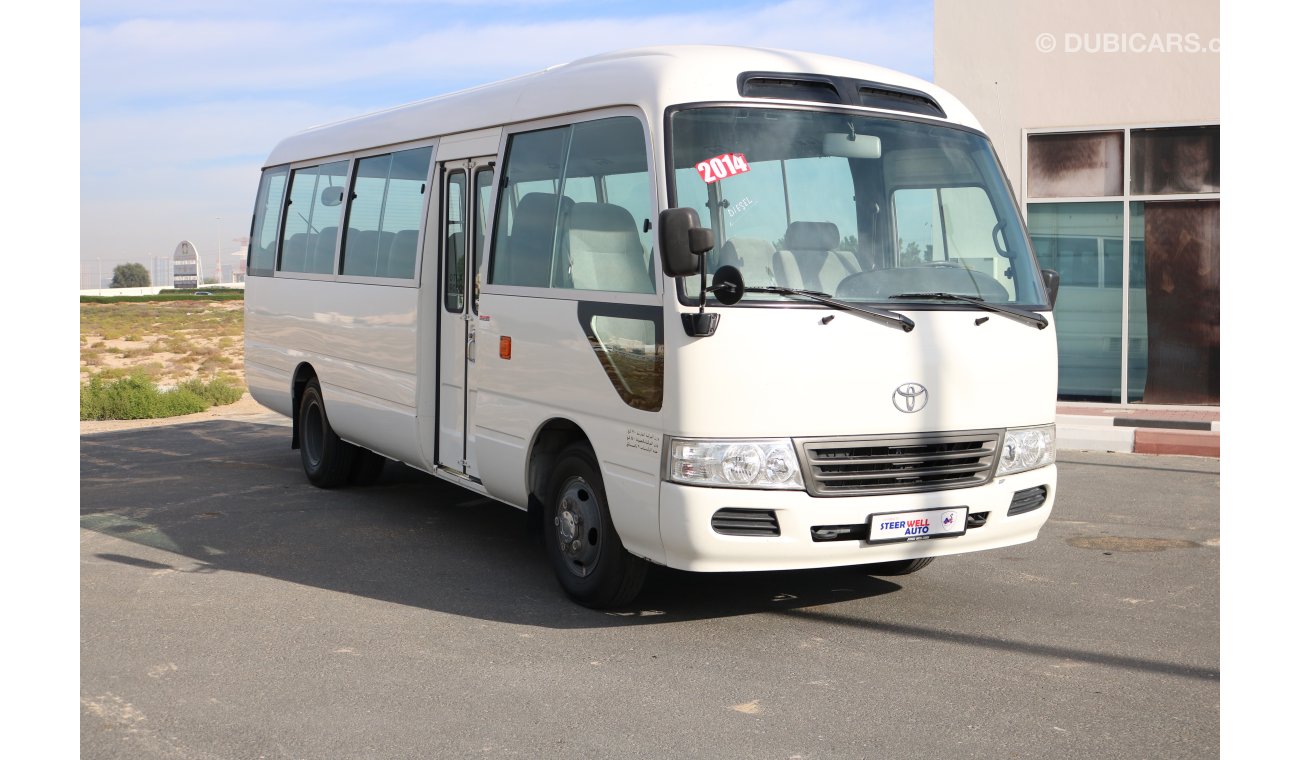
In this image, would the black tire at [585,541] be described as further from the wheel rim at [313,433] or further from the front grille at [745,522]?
the wheel rim at [313,433]

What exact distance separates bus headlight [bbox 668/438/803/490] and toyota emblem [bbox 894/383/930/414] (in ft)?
1.88

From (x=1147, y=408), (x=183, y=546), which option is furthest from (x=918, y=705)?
(x=1147, y=408)

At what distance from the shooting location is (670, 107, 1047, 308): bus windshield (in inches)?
239

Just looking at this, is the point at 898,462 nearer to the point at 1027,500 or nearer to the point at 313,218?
the point at 1027,500

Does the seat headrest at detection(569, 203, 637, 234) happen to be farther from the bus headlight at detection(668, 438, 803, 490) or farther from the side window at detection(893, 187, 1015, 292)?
the side window at detection(893, 187, 1015, 292)

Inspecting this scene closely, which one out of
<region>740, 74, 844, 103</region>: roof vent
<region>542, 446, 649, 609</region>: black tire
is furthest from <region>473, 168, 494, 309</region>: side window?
<region>740, 74, 844, 103</region>: roof vent

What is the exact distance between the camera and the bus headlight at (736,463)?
5.83 metres

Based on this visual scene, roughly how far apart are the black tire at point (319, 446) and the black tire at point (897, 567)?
15.2ft

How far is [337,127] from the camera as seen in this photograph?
10.5m

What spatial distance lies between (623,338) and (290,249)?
5.75 meters

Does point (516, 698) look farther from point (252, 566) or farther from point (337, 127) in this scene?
point (337, 127)

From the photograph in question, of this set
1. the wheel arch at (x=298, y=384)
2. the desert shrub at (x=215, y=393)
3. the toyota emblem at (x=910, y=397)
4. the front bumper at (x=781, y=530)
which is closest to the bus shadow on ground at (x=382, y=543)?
the wheel arch at (x=298, y=384)

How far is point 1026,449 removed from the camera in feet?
21.4

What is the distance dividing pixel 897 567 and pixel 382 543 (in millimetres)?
3246
